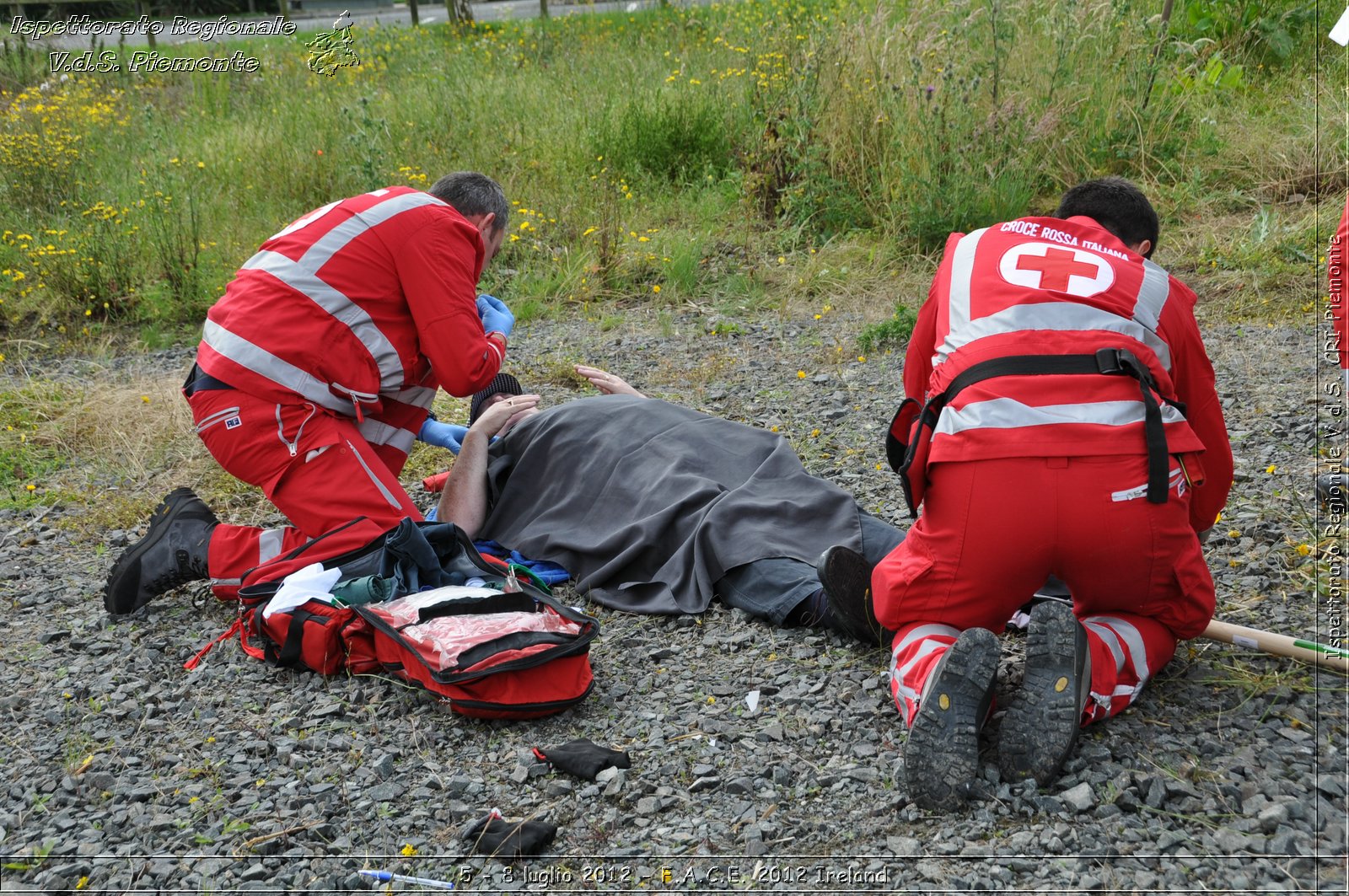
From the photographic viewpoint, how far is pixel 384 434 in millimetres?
3918

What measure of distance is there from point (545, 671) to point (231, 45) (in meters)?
13.5

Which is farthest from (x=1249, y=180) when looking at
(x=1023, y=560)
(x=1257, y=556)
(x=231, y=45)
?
(x=231, y=45)

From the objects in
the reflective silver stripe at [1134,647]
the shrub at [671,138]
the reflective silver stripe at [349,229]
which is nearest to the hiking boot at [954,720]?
the reflective silver stripe at [1134,647]

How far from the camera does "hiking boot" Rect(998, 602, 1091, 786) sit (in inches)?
89.7

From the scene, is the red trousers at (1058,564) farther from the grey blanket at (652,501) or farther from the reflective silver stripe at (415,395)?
the reflective silver stripe at (415,395)

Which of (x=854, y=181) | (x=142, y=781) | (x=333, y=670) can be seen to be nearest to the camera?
(x=142, y=781)

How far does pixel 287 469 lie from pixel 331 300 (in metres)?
0.56

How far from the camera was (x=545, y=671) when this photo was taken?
9.27ft

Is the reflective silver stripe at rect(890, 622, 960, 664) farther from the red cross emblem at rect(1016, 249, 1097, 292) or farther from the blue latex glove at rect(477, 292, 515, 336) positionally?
the blue latex glove at rect(477, 292, 515, 336)

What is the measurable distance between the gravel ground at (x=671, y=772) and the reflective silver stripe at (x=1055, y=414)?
2.31ft

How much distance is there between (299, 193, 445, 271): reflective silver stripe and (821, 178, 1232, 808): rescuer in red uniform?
1.87m

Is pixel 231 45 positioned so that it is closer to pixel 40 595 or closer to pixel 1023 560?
pixel 40 595

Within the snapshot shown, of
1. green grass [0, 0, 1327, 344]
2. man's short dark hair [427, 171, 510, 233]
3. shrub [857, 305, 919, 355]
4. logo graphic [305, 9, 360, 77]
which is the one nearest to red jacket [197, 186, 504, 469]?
man's short dark hair [427, 171, 510, 233]

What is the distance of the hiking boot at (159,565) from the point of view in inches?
139
